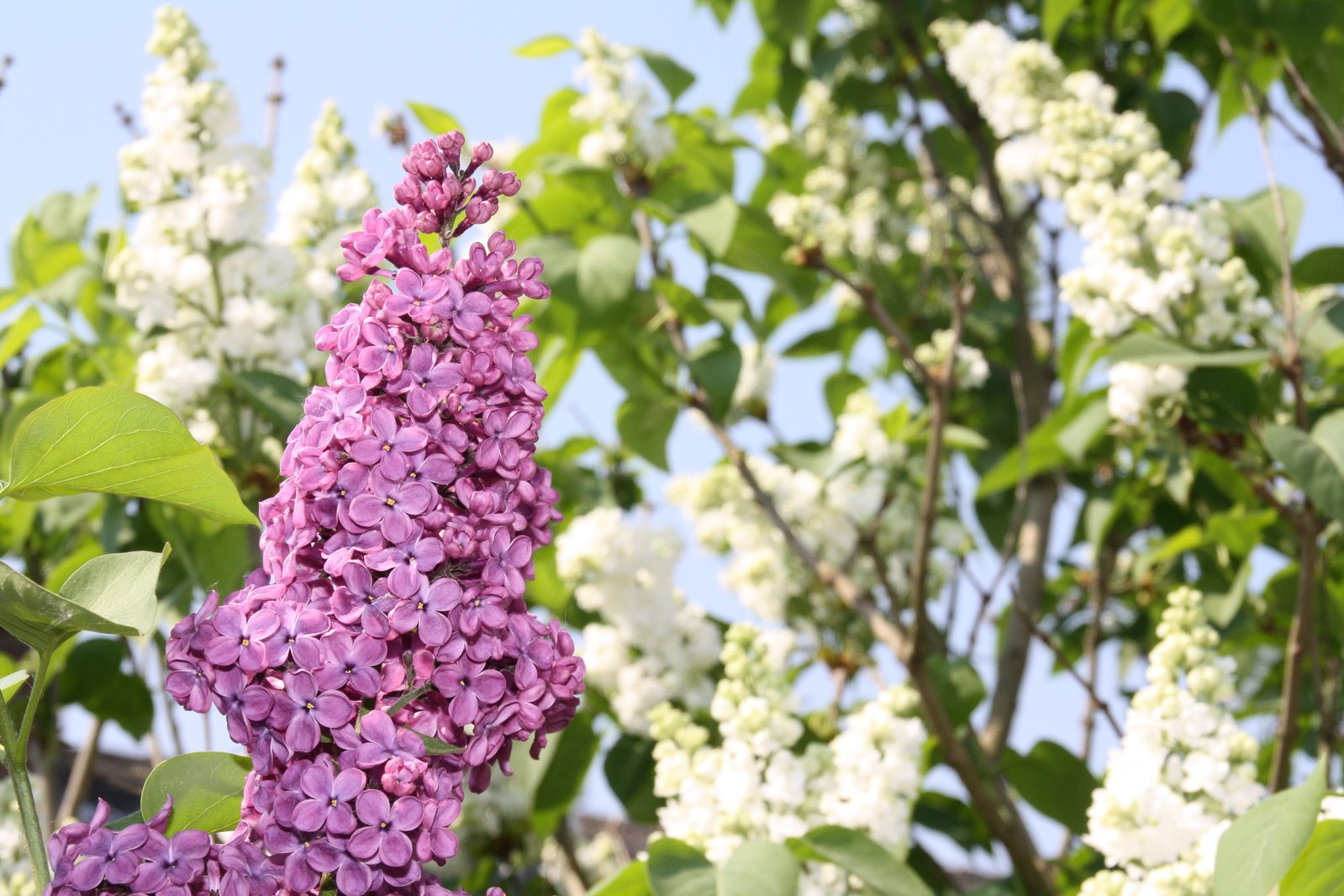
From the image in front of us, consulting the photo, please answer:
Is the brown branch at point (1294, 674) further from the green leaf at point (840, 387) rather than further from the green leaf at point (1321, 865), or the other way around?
the green leaf at point (840, 387)

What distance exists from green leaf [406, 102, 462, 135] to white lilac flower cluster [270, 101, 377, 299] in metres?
0.13

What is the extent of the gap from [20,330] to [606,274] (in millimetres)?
1048

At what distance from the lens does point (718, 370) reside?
2.38 meters

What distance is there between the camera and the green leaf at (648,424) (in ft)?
8.11

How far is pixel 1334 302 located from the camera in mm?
2023

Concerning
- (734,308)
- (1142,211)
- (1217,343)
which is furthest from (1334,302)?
(734,308)

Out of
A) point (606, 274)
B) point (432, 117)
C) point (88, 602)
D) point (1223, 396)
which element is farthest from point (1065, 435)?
point (88, 602)

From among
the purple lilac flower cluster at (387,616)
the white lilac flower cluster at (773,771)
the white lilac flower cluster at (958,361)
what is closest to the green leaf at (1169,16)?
the white lilac flower cluster at (958,361)

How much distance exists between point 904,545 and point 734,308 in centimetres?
62

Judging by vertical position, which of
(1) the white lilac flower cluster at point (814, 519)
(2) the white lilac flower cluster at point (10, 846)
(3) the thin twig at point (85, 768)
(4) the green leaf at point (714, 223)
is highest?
(4) the green leaf at point (714, 223)

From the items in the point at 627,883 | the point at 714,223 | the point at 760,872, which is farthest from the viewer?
the point at 714,223

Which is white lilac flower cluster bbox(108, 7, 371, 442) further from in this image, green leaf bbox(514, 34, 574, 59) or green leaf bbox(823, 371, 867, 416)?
green leaf bbox(823, 371, 867, 416)

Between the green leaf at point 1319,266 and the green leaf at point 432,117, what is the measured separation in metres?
1.36

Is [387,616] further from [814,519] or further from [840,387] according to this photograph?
[840,387]
